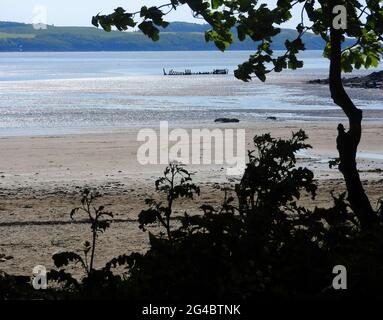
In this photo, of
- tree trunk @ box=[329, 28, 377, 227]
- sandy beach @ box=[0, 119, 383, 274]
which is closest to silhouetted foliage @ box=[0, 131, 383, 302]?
tree trunk @ box=[329, 28, 377, 227]

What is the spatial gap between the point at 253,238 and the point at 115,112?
4488cm

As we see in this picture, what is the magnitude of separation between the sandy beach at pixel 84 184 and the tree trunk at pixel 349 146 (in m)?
2.71

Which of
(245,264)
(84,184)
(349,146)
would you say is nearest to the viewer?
(245,264)

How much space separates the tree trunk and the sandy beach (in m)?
2.71

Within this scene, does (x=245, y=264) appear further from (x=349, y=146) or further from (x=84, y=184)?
(x=84, y=184)

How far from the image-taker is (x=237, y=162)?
2395 centimetres

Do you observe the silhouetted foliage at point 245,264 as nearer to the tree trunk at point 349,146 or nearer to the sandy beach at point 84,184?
the tree trunk at point 349,146

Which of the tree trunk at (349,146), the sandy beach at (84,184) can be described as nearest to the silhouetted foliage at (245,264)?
the tree trunk at (349,146)

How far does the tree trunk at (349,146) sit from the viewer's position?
560 centimetres

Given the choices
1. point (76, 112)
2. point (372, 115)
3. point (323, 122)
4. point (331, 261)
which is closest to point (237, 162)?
point (323, 122)

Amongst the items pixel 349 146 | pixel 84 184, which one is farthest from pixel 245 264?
pixel 84 184

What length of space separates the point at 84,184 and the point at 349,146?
13179 millimetres

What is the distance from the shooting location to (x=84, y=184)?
18359 millimetres

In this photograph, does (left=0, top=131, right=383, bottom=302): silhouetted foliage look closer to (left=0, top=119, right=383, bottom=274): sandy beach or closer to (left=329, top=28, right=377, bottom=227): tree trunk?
(left=329, top=28, right=377, bottom=227): tree trunk
